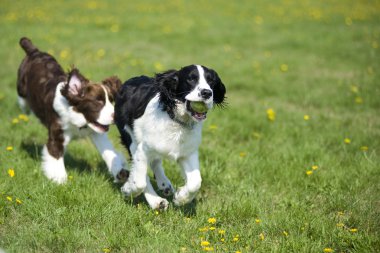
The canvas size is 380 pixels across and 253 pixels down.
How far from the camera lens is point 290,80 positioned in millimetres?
9430

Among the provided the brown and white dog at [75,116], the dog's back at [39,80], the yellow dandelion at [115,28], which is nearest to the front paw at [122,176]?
the brown and white dog at [75,116]

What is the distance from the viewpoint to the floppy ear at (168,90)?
4020 mm

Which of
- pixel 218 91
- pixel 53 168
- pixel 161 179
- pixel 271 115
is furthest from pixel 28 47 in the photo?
pixel 271 115

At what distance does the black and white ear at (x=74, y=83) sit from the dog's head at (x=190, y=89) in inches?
46.5

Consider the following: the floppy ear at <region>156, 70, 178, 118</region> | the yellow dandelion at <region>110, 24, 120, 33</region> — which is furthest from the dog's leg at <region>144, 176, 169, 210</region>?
the yellow dandelion at <region>110, 24, 120, 33</region>

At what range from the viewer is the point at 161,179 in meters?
4.71

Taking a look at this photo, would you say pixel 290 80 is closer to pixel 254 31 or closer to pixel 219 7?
pixel 254 31

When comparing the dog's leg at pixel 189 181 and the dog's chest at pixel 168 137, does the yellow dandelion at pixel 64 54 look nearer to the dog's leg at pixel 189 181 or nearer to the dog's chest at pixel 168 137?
the dog's chest at pixel 168 137

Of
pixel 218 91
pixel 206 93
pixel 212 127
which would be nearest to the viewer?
pixel 206 93

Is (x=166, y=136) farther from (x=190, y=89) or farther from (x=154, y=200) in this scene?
(x=154, y=200)

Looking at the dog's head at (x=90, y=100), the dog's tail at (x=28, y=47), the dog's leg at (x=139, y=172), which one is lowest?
the dog's leg at (x=139, y=172)

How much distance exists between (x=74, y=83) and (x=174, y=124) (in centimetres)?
149

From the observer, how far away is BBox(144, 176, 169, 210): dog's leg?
4.25 m

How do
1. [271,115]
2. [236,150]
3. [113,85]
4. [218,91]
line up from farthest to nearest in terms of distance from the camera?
[271,115], [236,150], [113,85], [218,91]
